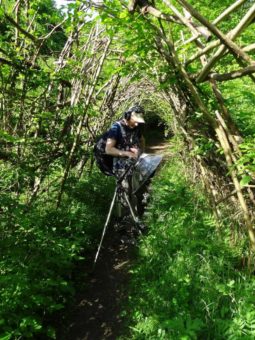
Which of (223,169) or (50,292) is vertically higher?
(223,169)

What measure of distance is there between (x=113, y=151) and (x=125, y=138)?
36 centimetres

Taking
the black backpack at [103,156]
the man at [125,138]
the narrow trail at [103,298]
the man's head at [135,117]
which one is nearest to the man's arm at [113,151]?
the man at [125,138]

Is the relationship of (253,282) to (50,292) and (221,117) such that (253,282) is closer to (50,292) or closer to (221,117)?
(221,117)

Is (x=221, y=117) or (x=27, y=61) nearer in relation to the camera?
(x=221, y=117)

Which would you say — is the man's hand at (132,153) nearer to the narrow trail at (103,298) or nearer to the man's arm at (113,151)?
the man's arm at (113,151)

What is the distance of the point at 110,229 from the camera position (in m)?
6.29

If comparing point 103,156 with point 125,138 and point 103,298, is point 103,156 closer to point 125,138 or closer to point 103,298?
point 125,138

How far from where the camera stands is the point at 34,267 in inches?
152

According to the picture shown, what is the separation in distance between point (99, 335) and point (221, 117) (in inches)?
101

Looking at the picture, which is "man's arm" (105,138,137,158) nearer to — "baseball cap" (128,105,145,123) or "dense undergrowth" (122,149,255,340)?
"baseball cap" (128,105,145,123)

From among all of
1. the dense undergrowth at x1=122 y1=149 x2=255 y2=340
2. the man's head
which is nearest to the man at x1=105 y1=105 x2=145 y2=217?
the man's head

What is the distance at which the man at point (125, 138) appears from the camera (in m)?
5.51

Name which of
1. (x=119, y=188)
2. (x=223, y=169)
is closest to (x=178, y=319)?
(x=223, y=169)

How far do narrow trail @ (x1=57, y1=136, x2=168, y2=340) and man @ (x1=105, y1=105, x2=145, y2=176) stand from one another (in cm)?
125
